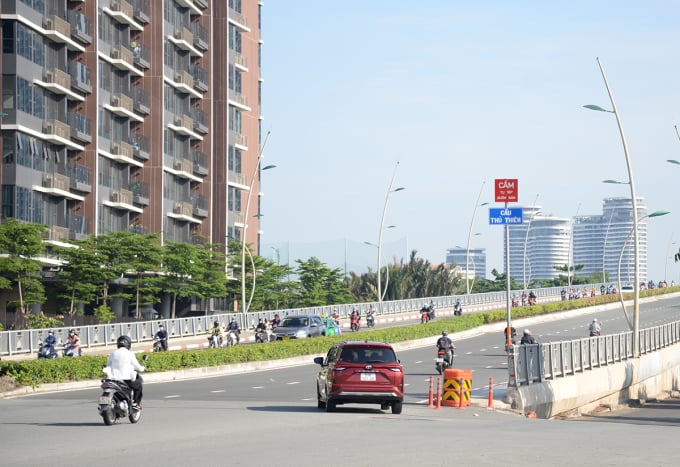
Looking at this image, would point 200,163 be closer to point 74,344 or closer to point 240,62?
point 240,62

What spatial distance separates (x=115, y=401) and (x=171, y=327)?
4371 centimetres

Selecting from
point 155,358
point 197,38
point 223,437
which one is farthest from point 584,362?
point 197,38

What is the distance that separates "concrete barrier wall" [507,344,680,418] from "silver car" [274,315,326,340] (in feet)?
58.3

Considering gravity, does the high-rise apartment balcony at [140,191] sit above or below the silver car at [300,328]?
above

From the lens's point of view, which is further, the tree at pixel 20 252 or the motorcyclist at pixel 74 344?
the tree at pixel 20 252

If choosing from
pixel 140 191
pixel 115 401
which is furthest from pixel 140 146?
pixel 115 401

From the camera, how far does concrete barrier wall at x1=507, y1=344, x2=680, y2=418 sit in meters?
31.9

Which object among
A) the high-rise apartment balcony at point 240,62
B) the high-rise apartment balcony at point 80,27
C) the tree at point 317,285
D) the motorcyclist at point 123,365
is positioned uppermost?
the high-rise apartment balcony at point 240,62

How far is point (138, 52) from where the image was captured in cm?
8175

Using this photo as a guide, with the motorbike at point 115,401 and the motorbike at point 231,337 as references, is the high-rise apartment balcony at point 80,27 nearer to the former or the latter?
the motorbike at point 231,337

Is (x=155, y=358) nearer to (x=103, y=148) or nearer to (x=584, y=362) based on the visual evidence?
(x=584, y=362)

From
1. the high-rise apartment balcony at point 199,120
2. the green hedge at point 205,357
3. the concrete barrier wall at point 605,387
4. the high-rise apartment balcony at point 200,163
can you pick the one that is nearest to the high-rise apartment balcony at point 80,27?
the high-rise apartment balcony at point 199,120

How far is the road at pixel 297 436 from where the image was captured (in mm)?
15633

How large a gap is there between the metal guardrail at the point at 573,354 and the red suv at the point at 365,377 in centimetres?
580
